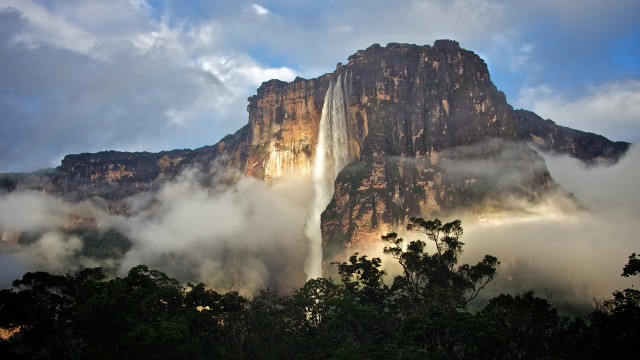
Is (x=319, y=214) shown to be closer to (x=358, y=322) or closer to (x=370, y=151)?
(x=370, y=151)

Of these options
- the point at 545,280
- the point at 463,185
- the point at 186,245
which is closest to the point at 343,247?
the point at 463,185

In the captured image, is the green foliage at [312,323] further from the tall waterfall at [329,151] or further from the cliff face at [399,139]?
the tall waterfall at [329,151]

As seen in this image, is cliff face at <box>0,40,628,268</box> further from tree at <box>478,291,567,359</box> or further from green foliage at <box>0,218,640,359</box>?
tree at <box>478,291,567,359</box>

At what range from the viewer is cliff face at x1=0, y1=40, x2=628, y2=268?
145125 mm

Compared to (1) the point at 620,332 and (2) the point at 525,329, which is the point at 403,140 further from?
(1) the point at 620,332

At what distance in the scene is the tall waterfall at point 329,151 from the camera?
547 ft

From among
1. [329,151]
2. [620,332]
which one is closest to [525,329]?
[620,332]

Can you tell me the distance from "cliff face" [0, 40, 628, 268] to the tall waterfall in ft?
2.68

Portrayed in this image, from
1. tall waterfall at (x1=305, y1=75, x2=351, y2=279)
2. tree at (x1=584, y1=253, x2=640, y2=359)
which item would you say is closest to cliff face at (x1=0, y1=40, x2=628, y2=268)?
tall waterfall at (x1=305, y1=75, x2=351, y2=279)

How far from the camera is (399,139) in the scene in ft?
525

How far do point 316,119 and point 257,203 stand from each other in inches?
1264

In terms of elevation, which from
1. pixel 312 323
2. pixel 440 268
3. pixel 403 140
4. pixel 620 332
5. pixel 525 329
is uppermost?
pixel 403 140

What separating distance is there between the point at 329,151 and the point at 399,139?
22344 mm

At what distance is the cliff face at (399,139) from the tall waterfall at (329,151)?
2.68 ft
